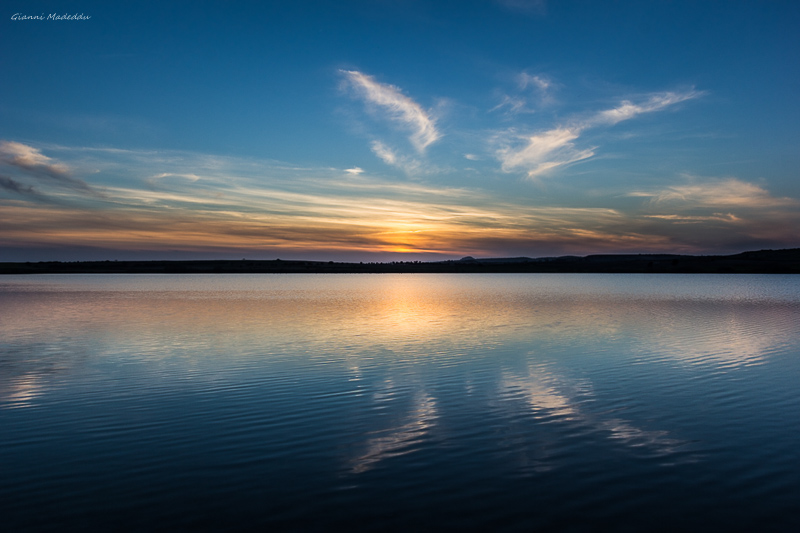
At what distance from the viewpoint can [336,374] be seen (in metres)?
18.8

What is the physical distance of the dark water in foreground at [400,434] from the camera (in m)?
8.12

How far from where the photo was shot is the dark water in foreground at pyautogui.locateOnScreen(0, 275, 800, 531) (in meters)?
8.12

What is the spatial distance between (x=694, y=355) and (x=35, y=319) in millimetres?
42702

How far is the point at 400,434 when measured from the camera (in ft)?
39.3

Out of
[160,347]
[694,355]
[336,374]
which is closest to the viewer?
[336,374]

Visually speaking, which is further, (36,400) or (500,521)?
(36,400)

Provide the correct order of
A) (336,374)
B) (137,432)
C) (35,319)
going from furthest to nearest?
(35,319)
(336,374)
(137,432)

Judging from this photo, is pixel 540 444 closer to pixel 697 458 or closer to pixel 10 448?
pixel 697 458

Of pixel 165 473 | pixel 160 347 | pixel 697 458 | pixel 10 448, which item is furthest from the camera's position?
pixel 160 347

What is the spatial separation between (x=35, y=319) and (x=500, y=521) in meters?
40.9

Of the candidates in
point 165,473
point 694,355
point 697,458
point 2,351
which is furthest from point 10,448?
point 694,355

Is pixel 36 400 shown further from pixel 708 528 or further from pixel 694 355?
pixel 694 355

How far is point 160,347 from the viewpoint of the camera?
2494 centimetres

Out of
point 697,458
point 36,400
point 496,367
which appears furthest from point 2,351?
point 697,458
